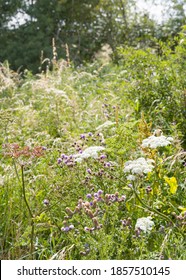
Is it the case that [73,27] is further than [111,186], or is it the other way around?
[73,27]

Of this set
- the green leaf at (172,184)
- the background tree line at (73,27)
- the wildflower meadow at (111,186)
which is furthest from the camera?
the background tree line at (73,27)

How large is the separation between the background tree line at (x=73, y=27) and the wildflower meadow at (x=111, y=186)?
9615 millimetres

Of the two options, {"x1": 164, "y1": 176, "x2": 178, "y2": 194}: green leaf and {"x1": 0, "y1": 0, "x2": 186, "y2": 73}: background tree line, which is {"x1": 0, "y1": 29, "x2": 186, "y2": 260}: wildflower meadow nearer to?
{"x1": 164, "y1": 176, "x2": 178, "y2": 194}: green leaf

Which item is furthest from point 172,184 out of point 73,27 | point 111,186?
point 73,27

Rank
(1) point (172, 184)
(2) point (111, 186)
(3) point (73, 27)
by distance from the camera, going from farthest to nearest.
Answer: (3) point (73, 27), (2) point (111, 186), (1) point (172, 184)

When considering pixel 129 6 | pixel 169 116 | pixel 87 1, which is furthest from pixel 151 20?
pixel 169 116

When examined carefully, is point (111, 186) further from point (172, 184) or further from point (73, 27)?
point (73, 27)

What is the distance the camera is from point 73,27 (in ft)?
54.6

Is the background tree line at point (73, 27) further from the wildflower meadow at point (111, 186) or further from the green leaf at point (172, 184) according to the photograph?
the green leaf at point (172, 184)

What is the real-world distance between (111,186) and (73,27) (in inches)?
559

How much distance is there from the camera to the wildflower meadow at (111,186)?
102 inches

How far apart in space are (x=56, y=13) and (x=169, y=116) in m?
12.5

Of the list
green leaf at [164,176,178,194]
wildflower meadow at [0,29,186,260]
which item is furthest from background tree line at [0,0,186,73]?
green leaf at [164,176,178,194]

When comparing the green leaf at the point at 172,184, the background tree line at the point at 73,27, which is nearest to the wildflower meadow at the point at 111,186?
the green leaf at the point at 172,184
